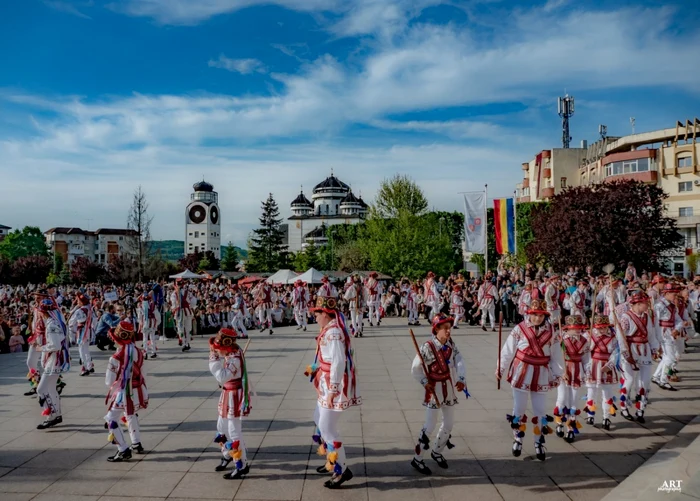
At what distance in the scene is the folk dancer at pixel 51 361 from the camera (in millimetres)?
7320

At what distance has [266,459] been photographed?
600cm

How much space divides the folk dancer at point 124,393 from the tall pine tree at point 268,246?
73.5m

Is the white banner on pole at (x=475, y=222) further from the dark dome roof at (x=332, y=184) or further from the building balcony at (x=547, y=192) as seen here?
the dark dome roof at (x=332, y=184)

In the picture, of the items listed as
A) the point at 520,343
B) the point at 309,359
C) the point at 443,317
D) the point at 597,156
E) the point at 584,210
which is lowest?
the point at 309,359

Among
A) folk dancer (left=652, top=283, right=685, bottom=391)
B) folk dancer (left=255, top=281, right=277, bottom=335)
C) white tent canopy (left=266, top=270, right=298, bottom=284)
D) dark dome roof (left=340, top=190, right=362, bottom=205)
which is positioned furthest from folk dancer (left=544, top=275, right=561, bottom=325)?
dark dome roof (left=340, top=190, right=362, bottom=205)

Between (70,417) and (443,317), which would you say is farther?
(70,417)

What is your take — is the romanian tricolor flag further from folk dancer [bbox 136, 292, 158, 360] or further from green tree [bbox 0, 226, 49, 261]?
green tree [bbox 0, 226, 49, 261]

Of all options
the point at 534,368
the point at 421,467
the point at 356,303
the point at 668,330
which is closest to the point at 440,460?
the point at 421,467

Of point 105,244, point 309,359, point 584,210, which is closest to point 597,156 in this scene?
point 584,210

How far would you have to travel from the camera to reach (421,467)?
5539 mm

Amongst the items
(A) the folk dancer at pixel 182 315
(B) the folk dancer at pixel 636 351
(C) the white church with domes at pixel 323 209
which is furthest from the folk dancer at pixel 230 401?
(C) the white church with domes at pixel 323 209

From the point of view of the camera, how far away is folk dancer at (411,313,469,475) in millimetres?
5613

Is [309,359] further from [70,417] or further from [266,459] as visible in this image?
[266,459]

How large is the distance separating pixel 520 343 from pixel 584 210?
2707 cm
